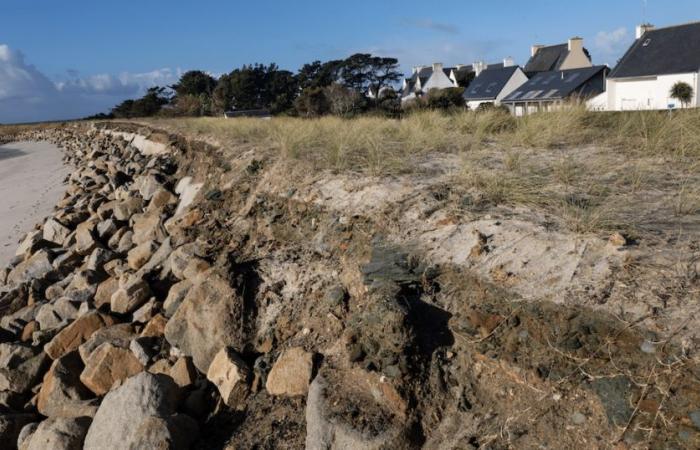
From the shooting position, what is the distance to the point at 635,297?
2.86 meters

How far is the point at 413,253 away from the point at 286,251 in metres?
1.40

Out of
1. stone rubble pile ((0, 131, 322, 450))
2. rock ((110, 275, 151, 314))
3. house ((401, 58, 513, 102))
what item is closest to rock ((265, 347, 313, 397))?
stone rubble pile ((0, 131, 322, 450))

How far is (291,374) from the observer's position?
3.51m

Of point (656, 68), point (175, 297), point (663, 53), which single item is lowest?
point (175, 297)

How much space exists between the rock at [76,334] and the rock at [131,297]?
17cm

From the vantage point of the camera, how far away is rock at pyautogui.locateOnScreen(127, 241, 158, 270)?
263 inches

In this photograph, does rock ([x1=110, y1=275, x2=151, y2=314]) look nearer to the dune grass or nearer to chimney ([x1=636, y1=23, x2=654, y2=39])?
the dune grass

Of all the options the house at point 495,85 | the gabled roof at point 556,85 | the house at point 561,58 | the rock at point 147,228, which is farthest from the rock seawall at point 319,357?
the house at point 561,58

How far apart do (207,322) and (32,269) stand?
5.14 m

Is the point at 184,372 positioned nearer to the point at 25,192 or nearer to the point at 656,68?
the point at 25,192

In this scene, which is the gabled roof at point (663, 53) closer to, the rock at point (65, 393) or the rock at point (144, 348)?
the rock at point (144, 348)

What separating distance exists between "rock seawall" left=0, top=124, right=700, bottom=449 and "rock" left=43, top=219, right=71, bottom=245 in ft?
11.3

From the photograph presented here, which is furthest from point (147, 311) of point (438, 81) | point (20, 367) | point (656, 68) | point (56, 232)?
point (438, 81)

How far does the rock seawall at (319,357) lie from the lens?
2627mm
